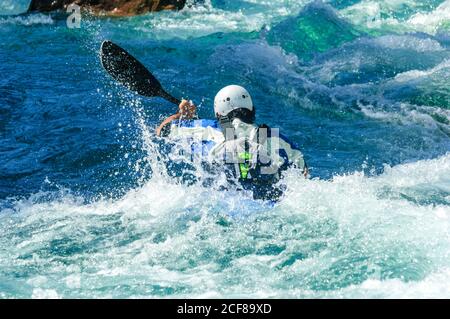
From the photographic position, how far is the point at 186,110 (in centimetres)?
646

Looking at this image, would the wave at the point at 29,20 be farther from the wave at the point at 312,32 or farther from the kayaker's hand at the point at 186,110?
the kayaker's hand at the point at 186,110

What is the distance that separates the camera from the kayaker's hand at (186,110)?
21.1ft

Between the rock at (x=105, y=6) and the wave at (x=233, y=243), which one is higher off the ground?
the wave at (x=233, y=243)

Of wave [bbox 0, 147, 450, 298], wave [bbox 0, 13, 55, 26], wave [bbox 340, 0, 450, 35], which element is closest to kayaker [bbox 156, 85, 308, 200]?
Answer: wave [bbox 0, 147, 450, 298]

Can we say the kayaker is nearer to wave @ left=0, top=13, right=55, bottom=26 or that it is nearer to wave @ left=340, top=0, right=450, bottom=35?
wave @ left=0, top=13, right=55, bottom=26

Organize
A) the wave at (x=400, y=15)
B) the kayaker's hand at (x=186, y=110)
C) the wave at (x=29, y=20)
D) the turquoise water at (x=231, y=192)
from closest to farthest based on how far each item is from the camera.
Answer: the turquoise water at (x=231, y=192) → the kayaker's hand at (x=186, y=110) → the wave at (x=29, y=20) → the wave at (x=400, y=15)

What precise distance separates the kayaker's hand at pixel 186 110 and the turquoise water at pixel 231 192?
0.59m

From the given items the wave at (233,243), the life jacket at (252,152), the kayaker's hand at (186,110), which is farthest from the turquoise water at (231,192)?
the kayaker's hand at (186,110)

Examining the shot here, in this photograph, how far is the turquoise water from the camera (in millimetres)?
4910

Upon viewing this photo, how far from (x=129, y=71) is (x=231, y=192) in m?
2.35

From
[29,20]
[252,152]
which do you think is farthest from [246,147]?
[29,20]

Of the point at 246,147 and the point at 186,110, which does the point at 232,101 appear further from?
the point at 186,110
